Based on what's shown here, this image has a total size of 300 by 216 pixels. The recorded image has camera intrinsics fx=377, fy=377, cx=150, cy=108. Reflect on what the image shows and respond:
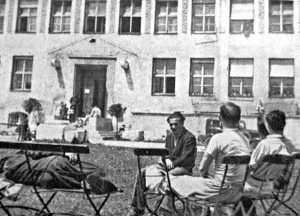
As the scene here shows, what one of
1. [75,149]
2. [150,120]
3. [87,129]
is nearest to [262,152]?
[75,149]

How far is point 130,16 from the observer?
18.8 meters

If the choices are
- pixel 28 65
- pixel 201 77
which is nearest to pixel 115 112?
pixel 201 77

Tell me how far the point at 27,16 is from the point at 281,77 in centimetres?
1305

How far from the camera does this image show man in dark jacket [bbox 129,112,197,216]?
12.4ft

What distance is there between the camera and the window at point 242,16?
705 inches

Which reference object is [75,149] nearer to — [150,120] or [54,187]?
[54,187]

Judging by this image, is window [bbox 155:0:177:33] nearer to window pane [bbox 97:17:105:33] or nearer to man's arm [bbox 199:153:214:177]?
window pane [bbox 97:17:105:33]

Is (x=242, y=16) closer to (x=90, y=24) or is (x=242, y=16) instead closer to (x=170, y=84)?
(x=170, y=84)

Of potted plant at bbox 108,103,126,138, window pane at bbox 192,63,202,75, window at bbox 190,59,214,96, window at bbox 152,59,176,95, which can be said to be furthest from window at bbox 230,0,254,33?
potted plant at bbox 108,103,126,138

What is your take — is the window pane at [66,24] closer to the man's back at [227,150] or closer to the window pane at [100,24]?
the window pane at [100,24]

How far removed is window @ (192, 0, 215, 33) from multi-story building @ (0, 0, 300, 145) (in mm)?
48

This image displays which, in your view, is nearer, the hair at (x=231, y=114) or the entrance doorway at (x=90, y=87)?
the hair at (x=231, y=114)

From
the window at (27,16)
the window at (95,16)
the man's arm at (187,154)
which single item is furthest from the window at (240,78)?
the man's arm at (187,154)

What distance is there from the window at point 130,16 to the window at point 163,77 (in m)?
2.06
